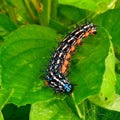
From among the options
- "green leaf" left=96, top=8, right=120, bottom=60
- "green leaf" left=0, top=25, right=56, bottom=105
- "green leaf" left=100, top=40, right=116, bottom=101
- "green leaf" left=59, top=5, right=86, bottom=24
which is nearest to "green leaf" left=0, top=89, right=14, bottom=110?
"green leaf" left=0, top=25, right=56, bottom=105

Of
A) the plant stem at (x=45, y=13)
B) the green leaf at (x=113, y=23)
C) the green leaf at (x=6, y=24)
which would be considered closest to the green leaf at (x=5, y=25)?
the green leaf at (x=6, y=24)

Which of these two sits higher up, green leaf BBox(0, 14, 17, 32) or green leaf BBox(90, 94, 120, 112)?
green leaf BBox(0, 14, 17, 32)

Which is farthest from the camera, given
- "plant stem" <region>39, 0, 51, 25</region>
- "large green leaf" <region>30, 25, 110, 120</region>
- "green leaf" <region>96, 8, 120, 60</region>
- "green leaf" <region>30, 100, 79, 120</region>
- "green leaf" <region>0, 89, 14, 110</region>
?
"plant stem" <region>39, 0, 51, 25</region>

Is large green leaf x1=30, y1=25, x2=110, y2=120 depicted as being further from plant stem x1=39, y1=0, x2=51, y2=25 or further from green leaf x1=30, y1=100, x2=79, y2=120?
plant stem x1=39, y1=0, x2=51, y2=25

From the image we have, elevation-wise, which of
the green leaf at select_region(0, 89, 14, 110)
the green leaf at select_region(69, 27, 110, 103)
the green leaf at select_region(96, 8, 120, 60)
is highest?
Result: the green leaf at select_region(96, 8, 120, 60)

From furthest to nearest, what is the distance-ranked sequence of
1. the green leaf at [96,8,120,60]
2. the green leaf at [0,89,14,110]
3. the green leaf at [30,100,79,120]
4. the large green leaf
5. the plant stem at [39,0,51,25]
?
1. the plant stem at [39,0,51,25]
2. the green leaf at [96,8,120,60]
3. the green leaf at [30,100,79,120]
4. the large green leaf
5. the green leaf at [0,89,14,110]

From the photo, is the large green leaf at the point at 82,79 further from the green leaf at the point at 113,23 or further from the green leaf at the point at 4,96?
the green leaf at the point at 4,96

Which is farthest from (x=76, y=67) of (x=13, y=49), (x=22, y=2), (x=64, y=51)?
(x=22, y=2)
